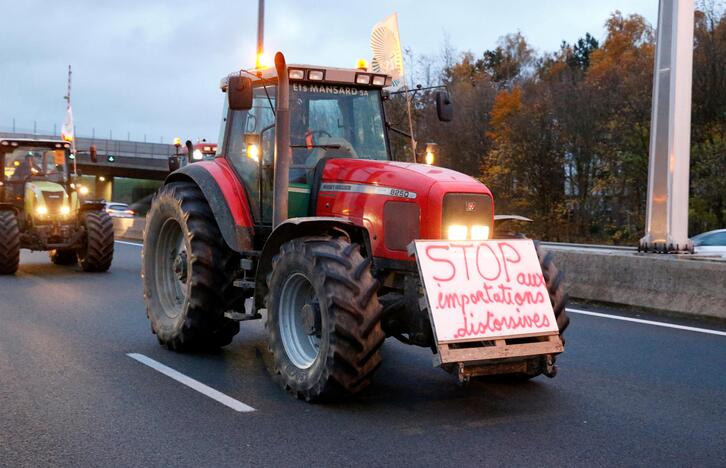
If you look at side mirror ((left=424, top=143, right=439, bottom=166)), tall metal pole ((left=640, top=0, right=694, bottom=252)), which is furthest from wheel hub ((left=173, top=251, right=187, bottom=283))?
tall metal pole ((left=640, top=0, right=694, bottom=252))

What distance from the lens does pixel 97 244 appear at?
16000mm

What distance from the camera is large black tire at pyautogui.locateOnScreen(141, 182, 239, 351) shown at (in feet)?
25.4

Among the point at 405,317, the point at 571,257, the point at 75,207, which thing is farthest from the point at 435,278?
the point at 75,207

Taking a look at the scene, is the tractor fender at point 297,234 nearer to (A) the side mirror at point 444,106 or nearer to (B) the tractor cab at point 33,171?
(A) the side mirror at point 444,106

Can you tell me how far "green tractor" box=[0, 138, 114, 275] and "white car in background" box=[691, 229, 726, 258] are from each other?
36.3 feet

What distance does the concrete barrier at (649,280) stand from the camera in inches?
416

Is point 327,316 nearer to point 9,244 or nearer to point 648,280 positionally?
point 648,280

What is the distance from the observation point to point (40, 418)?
5.84 m

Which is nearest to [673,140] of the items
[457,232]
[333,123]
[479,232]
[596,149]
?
[333,123]

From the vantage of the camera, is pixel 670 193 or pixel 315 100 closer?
pixel 315 100

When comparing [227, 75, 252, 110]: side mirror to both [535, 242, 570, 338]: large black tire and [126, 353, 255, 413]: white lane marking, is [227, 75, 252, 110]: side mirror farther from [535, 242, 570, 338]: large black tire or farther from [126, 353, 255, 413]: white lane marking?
[535, 242, 570, 338]: large black tire

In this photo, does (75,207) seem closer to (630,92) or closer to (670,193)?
(670,193)

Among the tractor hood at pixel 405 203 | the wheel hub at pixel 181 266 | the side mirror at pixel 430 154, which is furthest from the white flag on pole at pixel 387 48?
the wheel hub at pixel 181 266

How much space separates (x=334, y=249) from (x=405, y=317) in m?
0.77
